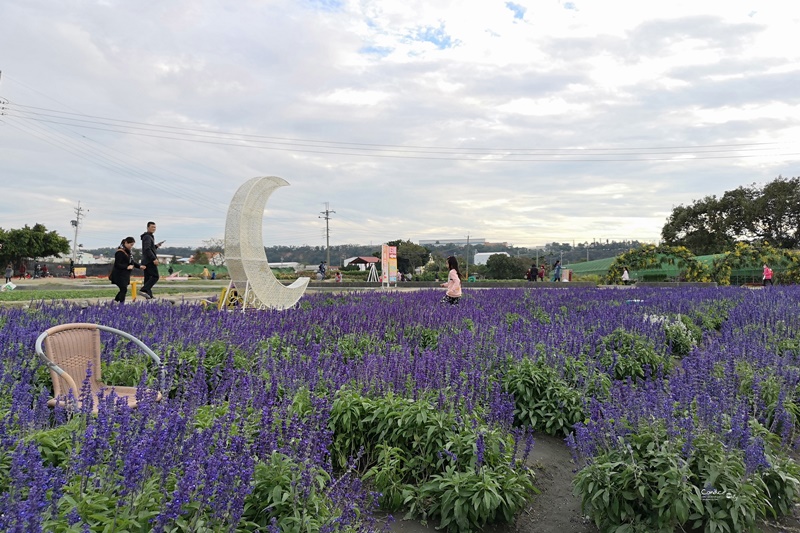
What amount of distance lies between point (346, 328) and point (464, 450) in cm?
465

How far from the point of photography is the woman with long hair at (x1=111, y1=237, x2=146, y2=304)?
426 inches

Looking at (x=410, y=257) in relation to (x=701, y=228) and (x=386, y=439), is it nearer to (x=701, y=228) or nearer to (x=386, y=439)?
(x=701, y=228)

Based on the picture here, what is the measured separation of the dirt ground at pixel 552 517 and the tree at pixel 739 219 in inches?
1838

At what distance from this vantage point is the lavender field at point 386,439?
2225mm

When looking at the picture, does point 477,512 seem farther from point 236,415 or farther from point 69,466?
point 69,466

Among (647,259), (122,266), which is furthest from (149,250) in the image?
(647,259)

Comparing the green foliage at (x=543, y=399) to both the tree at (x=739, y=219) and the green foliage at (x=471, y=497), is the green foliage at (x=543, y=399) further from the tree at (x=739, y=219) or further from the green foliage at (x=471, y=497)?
the tree at (x=739, y=219)

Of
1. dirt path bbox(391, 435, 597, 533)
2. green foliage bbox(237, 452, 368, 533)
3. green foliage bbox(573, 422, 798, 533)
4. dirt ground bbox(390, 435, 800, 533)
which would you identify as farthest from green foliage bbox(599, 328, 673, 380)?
green foliage bbox(237, 452, 368, 533)

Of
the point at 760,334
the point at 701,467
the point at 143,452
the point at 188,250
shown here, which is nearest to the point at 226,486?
the point at 143,452

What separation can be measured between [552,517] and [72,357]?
3.71 metres

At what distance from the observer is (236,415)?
9.98 feet

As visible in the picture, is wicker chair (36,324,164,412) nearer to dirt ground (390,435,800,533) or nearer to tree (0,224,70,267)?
dirt ground (390,435,800,533)

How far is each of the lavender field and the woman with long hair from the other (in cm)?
498

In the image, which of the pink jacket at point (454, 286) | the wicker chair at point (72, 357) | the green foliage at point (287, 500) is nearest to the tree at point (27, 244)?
the pink jacket at point (454, 286)
